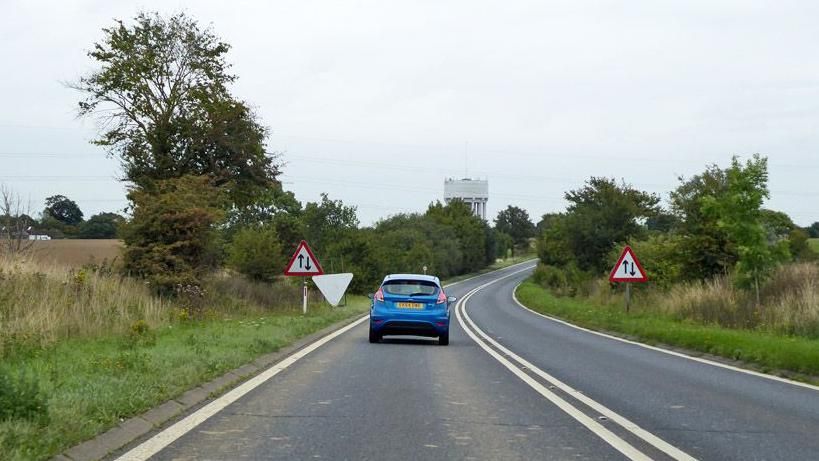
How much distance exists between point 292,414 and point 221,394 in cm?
165

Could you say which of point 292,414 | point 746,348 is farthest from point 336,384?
point 746,348

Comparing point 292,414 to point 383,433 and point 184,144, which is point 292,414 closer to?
point 383,433

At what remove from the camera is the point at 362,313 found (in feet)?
119

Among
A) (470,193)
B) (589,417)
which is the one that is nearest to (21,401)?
(589,417)

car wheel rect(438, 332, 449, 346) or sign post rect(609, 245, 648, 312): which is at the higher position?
sign post rect(609, 245, 648, 312)

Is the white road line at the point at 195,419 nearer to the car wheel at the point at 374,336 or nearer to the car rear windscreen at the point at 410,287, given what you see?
the car wheel at the point at 374,336

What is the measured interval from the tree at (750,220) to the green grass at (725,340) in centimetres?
242

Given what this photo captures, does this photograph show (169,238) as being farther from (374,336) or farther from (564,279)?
(564,279)

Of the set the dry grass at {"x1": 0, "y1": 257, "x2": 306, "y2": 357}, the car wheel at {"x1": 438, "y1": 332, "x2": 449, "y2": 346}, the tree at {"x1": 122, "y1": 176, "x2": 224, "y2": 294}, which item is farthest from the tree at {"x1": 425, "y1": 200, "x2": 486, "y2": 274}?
the car wheel at {"x1": 438, "y1": 332, "x2": 449, "y2": 346}

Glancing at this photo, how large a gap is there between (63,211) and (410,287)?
70.2 metres

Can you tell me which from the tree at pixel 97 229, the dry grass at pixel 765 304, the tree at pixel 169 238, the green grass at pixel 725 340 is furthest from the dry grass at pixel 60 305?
the tree at pixel 97 229

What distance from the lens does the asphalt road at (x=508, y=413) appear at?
7.40m

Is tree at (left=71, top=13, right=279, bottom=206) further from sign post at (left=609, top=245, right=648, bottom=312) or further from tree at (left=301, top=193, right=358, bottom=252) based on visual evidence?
tree at (left=301, top=193, right=358, bottom=252)

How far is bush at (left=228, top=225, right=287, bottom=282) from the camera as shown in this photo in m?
43.4
